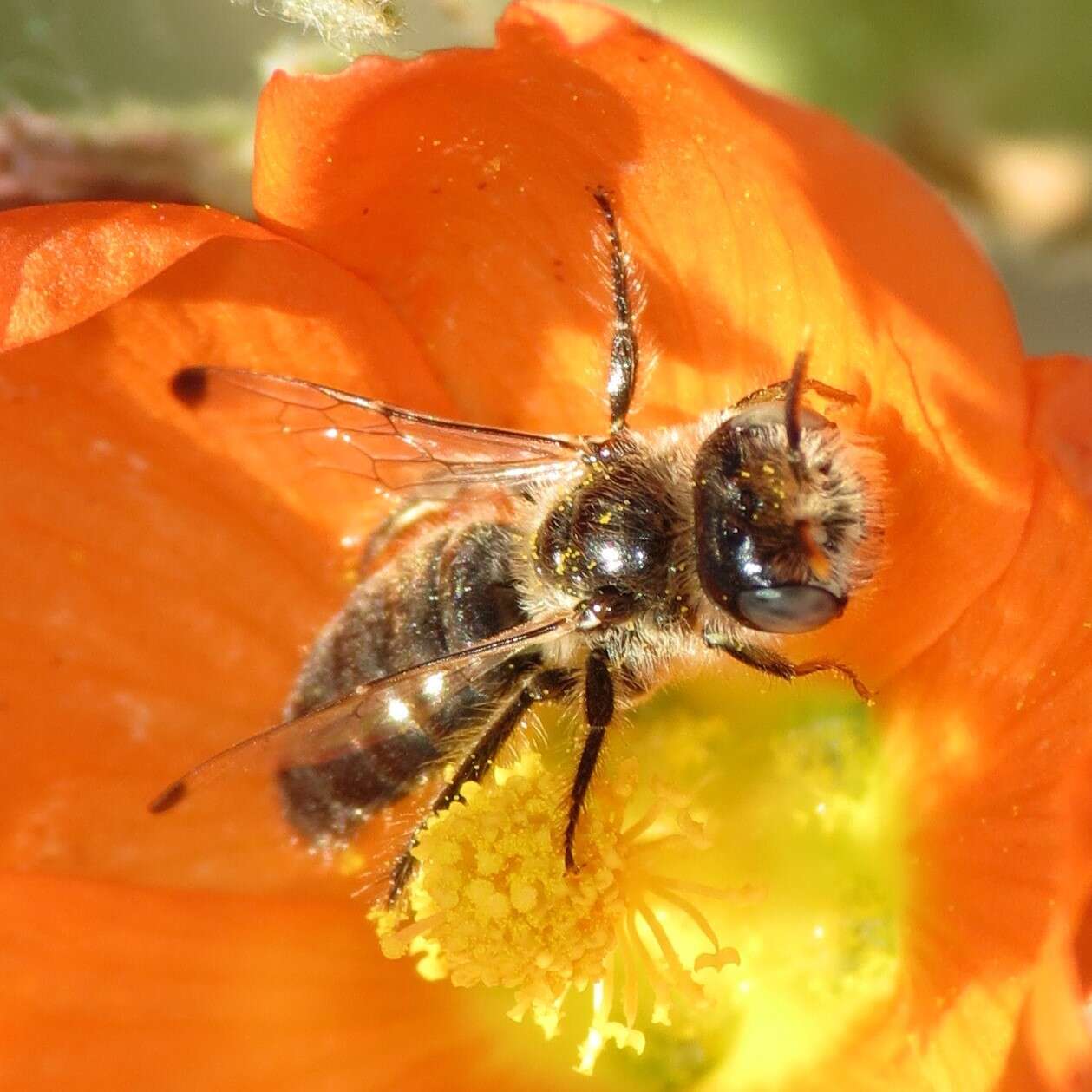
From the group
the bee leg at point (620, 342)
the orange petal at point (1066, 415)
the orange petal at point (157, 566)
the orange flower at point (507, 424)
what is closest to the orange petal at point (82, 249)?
the orange flower at point (507, 424)

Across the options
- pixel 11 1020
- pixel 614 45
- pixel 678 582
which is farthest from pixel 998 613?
pixel 11 1020

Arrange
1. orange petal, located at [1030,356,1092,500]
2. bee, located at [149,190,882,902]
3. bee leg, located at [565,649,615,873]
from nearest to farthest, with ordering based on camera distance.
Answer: orange petal, located at [1030,356,1092,500] < bee, located at [149,190,882,902] < bee leg, located at [565,649,615,873]

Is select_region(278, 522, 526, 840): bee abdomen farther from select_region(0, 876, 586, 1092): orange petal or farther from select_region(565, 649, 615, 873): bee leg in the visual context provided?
select_region(0, 876, 586, 1092): orange petal

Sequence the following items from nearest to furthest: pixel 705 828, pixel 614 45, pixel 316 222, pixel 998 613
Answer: pixel 614 45
pixel 998 613
pixel 316 222
pixel 705 828

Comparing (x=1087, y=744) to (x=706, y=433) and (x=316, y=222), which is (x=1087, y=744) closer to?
(x=706, y=433)

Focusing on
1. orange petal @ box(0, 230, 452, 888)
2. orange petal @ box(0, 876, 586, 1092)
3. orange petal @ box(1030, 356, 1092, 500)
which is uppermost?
orange petal @ box(1030, 356, 1092, 500)

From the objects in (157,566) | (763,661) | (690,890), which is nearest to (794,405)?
(763,661)

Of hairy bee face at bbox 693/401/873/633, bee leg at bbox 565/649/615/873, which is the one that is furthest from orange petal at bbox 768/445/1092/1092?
bee leg at bbox 565/649/615/873

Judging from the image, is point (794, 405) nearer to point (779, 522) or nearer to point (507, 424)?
point (779, 522)
